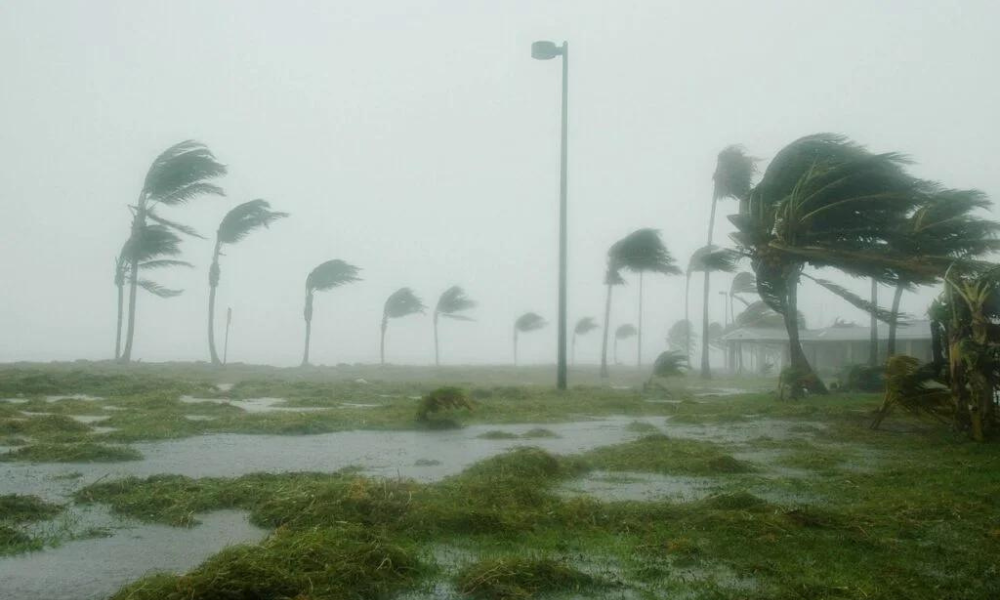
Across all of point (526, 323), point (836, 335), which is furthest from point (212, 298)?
point (526, 323)

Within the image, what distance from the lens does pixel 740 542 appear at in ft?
16.0

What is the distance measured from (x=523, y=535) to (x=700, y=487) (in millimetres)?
2442

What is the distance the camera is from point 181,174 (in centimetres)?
2888

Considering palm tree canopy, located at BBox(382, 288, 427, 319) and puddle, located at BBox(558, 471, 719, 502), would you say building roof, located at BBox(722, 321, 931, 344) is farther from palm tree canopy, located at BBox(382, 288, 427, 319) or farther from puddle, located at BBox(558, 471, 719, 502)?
puddle, located at BBox(558, 471, 719, 502)

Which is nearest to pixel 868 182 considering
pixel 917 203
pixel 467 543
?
pixel 917 203

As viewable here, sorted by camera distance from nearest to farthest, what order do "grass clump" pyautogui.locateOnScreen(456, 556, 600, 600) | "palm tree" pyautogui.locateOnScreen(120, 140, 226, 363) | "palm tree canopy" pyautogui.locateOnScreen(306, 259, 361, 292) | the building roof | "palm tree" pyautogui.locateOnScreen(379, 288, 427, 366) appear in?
"grass clump" pyautogui.locateOnScreen(456, 556, 600, 600) < "palm tree" pyautogui.locateOnScreen(120, 140, 226, 363) < the building roof < "palm tree canopy" pyautogui.locateOnScreen(306, 259, 361, 292) < "palm tree" pyautogui.locateOnScreen(379, 288, 427, 366)

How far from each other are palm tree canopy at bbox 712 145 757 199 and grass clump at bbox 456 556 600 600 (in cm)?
3343

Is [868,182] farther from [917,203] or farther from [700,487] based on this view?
[700,487]

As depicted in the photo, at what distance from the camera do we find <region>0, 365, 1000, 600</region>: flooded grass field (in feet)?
13.3

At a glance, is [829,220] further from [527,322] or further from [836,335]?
[527,322]

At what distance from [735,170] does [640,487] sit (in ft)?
102

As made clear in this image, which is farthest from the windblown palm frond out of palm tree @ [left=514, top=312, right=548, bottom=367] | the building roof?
the building roof

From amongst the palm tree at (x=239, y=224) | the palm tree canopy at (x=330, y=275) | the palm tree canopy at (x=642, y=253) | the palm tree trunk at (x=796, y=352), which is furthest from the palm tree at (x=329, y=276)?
the palm tree trunk at (x=796, y=352)

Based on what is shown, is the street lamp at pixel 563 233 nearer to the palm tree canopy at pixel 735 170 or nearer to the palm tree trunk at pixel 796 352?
the palm tree trunk at pixel 796 352
